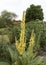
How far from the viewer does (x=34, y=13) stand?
29.4m

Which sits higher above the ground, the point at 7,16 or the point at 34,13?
the point at 34,13

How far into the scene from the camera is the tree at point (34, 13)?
28203mm

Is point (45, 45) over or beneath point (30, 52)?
beneath

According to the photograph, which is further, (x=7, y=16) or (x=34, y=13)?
(x=34, y=13)

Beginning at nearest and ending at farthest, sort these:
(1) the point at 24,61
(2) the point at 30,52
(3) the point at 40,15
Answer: (2) the point at 30,52 → (1) the point at 24,61 → (3) the point at 40,15

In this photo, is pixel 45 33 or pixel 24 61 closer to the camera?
pixel 24 61

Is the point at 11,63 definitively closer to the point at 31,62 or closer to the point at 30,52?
the point at 31,62

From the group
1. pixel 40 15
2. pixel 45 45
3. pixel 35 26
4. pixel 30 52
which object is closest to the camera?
pixel 30 52

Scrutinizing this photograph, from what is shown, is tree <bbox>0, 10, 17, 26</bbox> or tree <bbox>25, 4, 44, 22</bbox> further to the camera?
tree <bbox>25, 4, 44, 22</bbox>

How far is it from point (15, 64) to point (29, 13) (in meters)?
22.0

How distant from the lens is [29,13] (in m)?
28.9

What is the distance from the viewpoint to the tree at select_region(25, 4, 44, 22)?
92.5 ft

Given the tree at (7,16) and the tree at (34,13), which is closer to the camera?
the tree at (7,16)

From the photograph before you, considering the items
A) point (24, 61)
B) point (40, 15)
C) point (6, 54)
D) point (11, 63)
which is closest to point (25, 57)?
point (24, 61)
